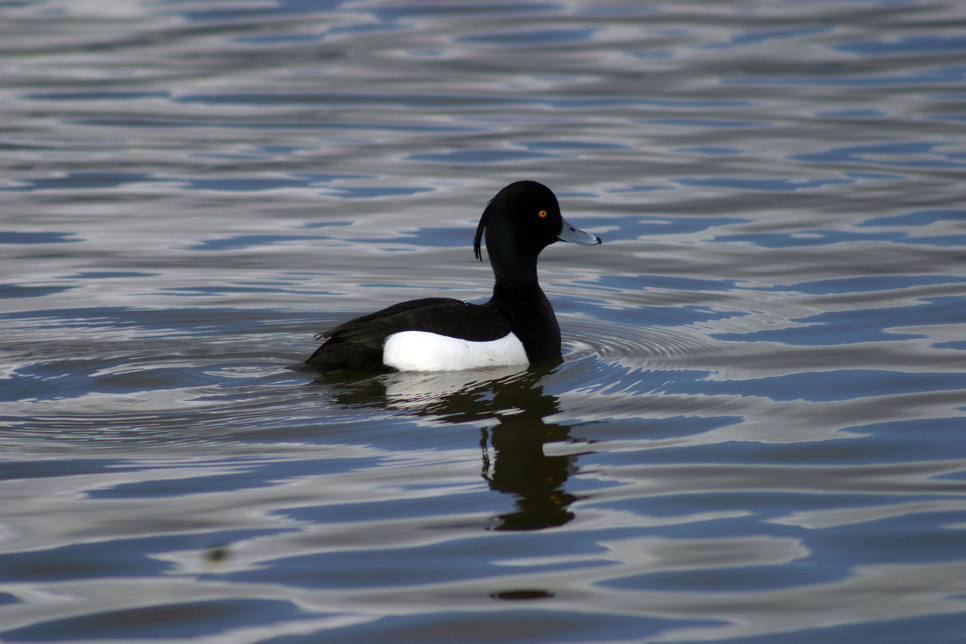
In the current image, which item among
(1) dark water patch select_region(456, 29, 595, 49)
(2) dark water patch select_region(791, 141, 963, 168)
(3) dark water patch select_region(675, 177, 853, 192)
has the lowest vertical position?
(3) dark water patch select_region(675, 177, 853, 192)

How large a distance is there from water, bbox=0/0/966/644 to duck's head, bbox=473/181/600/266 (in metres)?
0.64

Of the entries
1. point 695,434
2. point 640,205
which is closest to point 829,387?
point 695,434

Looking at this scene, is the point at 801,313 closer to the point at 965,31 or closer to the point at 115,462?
the point at 115,462

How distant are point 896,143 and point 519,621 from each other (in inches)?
402

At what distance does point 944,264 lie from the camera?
866cm

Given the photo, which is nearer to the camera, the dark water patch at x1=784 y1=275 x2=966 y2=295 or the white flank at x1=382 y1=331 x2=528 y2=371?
the white flank at x1=382 y1=331 x2=528 y2=371

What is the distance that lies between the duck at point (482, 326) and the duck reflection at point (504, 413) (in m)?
0.08

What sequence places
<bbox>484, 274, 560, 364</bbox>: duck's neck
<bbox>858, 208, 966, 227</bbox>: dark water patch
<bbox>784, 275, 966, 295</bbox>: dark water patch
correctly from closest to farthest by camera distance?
<bbox>484, 274, 560, 364</bbox>: duck's neck
<bbox>784, 275, 966, 295</bbox>: dark water patch
<bbox>858, 208, 966, 227</bbox>: dark water patch

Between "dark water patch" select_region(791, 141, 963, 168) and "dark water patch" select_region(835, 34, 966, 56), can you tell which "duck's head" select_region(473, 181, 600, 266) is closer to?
"dark water patch" select_region(791, 141, 963, 168)

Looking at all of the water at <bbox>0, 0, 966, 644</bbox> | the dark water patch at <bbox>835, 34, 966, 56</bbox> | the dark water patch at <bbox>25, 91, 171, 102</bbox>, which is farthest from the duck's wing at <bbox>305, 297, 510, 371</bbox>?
the dark water patch at <bbox>835, 34, 966, 56</bbox>

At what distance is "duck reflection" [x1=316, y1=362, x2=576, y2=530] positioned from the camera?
4.79 m

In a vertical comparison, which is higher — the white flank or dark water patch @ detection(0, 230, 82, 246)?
dark water patch @ detection(0, 230, 82, 246)

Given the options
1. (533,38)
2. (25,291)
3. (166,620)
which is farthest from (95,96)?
(166,620)

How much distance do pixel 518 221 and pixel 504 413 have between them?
1.56 metres
